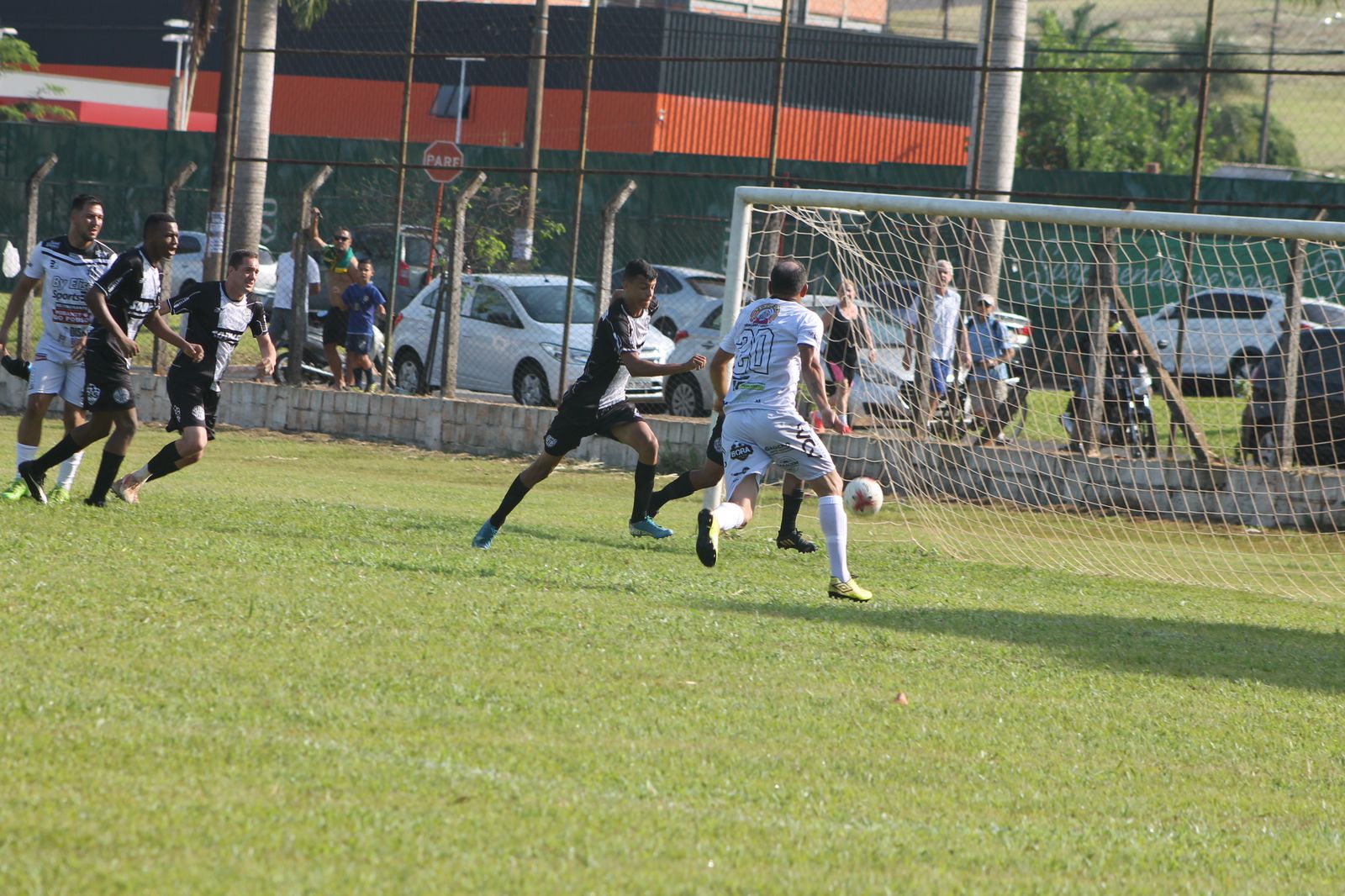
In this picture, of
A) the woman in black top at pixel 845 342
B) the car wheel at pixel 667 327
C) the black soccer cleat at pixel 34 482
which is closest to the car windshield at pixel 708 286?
the car wheel at pixel 667 327

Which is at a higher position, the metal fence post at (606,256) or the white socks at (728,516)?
the metal fence post at (606,256)

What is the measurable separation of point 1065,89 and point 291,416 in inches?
1822

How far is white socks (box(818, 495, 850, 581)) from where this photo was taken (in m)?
8.71

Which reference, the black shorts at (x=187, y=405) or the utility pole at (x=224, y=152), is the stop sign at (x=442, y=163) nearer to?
the utility pole at (x=224, y=152)

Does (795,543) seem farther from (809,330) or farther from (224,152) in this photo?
(224,152)

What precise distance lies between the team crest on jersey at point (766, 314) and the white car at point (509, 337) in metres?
9.72

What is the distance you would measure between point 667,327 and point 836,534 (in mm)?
11961

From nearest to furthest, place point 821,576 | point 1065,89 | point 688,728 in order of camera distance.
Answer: point 688,728 → point 821,576 → point 1065,89

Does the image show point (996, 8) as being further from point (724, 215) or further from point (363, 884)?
point (363, 884)

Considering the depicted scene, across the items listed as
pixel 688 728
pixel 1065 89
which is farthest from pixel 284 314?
pixel 1065 89

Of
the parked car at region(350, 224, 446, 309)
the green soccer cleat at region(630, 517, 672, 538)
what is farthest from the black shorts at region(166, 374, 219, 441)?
the parked car at region(350, 224, 446, 309)

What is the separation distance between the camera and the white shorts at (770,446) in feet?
28.7

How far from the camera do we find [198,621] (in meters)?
6.71

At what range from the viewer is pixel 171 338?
33.4 ft
